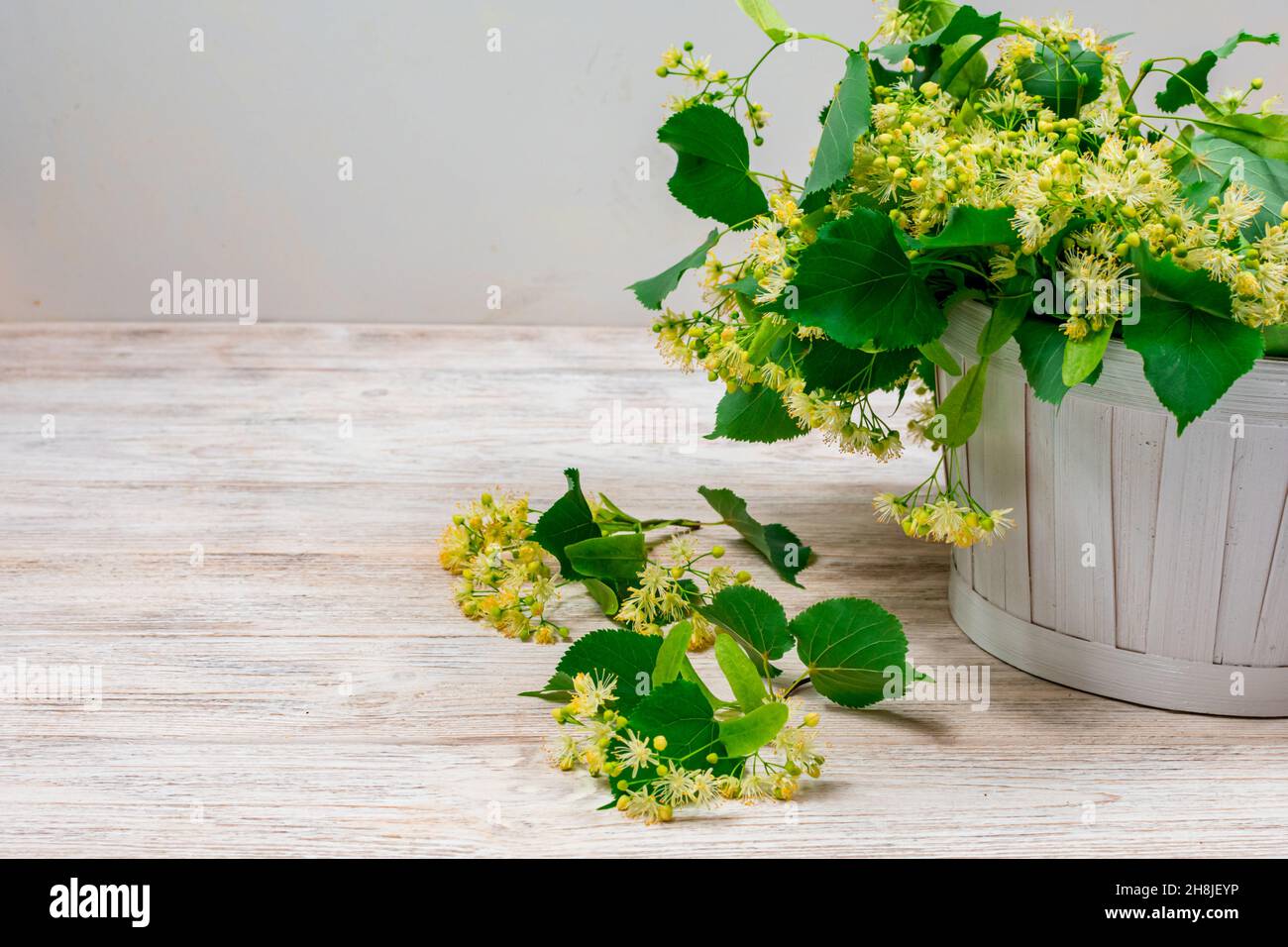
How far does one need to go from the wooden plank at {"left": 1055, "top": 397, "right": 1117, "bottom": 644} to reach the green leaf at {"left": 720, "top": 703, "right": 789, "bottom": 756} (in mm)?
218

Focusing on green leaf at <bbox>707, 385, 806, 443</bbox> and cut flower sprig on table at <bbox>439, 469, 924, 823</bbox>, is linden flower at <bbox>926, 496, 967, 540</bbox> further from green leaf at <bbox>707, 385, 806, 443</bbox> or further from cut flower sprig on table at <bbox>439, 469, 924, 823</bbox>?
green leaf at <bbox>707, 385, 806, 443</bbox>

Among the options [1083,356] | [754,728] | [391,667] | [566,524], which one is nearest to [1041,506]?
[1083,356]

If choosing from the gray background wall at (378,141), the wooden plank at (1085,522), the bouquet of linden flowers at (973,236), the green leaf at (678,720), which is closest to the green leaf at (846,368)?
the bouquet of linden flowers at (973,236)

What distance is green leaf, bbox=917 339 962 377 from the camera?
0.73 m

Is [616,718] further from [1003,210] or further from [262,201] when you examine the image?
[262,201]

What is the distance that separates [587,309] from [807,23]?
1.68ft

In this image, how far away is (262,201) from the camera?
1765 millimetres

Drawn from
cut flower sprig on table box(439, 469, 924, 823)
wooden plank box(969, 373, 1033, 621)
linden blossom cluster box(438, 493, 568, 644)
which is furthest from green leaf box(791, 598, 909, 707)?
linden blossom cluster box(438, 493, 568, 644)

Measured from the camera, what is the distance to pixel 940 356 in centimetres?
74

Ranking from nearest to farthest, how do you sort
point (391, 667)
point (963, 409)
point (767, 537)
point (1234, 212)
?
point (1234, 212), point (963, 409), point (391, 667), point (767, 537)

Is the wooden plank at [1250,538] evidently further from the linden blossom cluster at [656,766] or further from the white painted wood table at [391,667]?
the linden blossom cluster at [656,766]

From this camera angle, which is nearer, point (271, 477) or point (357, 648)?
point (357, 648)

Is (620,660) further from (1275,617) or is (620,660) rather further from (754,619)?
(1275,617)

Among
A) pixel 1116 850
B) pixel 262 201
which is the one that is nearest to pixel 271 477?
pixel 262 201
